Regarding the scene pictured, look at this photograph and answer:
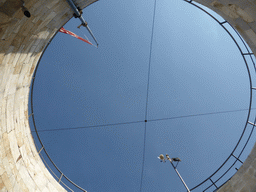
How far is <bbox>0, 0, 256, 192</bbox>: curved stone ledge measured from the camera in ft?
14.0

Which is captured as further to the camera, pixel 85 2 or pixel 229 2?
pixel 85 2

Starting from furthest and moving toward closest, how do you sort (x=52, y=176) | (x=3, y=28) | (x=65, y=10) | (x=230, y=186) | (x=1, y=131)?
(x=52, y=176) < (x=230, y=186) < (x=65, y=10) < (x=1, y=131) < (x=3, y=28)

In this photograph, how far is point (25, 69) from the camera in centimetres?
543

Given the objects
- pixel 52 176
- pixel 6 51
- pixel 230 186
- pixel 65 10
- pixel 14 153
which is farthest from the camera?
pixel 52 176

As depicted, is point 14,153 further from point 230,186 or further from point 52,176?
point 230,186

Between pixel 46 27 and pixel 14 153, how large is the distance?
460 centimetres

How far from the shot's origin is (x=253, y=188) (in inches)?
221

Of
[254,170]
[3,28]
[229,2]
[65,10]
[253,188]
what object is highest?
[65,10]

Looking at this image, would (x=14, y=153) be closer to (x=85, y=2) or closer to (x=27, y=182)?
(x=27, y=182)

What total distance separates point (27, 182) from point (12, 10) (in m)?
5.61

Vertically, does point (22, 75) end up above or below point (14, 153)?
above

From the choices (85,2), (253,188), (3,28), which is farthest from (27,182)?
(253,188)

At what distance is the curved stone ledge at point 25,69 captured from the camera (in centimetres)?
427

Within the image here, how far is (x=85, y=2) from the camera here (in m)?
5.71
